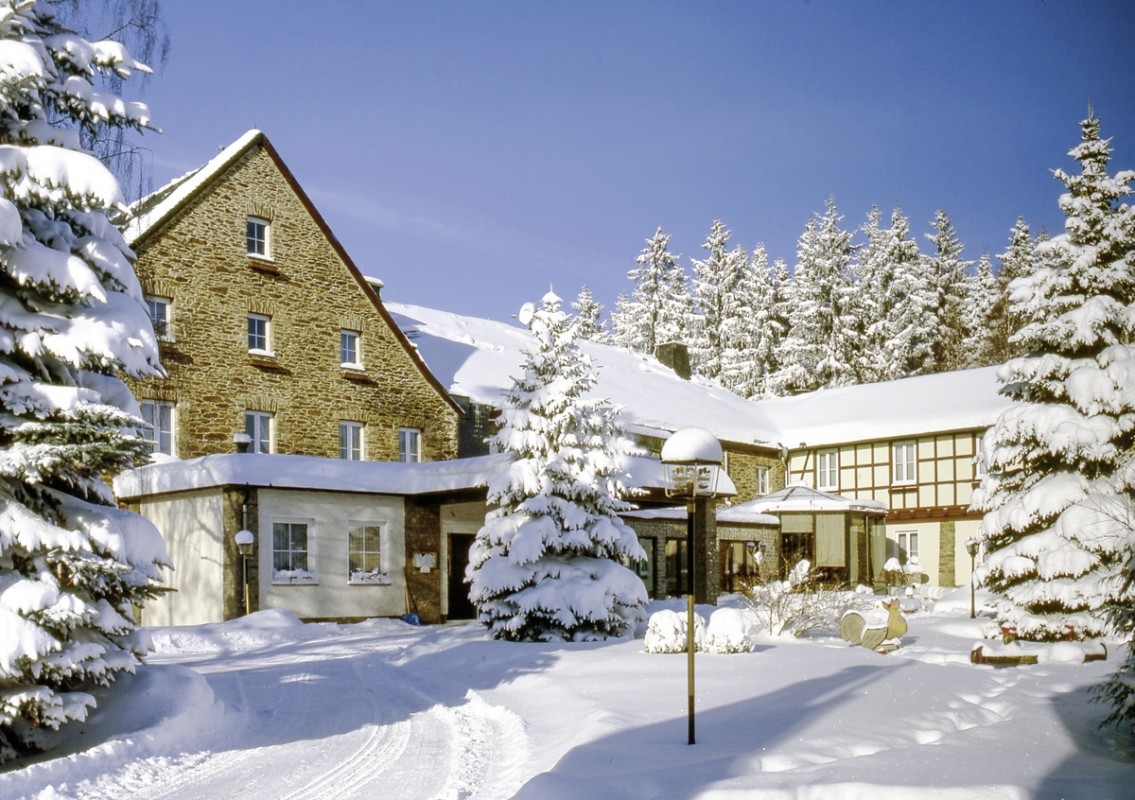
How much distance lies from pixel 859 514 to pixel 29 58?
102 feet

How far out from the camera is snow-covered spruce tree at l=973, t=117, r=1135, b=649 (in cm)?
1593

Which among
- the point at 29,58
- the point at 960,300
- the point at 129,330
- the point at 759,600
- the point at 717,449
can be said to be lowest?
the point at 759,600

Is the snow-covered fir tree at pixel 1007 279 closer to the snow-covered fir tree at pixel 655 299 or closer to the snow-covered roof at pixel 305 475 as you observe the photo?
the snow-covered fir tree at pixel 655 299

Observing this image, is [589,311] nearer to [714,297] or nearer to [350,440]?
[714,297]

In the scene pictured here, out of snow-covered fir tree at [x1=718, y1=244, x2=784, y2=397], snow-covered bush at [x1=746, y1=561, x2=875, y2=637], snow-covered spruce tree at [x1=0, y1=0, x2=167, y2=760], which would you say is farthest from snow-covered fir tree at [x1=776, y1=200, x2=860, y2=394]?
snow-covered spruce tree at [x1=0, y1=0, x2=167, y2=760]

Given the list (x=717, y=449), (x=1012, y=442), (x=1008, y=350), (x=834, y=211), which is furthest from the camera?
(x=834, y=211)

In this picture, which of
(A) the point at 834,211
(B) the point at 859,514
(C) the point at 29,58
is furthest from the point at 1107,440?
(A) the point at 834,211

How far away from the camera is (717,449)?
10719 millimetres

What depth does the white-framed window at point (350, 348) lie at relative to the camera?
2702cm

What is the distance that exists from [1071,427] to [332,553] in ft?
46.0

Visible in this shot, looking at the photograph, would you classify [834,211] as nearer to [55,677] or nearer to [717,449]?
[717,449]

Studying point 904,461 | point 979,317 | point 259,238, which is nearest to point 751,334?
point 979,317

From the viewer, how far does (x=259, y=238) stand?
26.0 meters

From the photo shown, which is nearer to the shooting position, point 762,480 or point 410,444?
point 410,444
